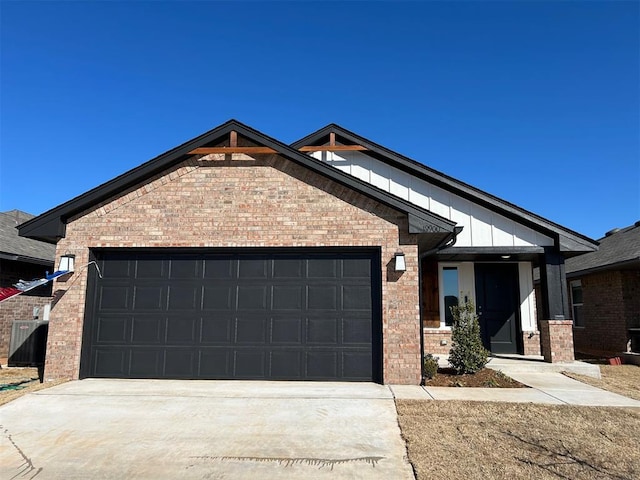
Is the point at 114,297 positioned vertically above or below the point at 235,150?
below

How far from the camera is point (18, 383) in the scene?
30.1ft

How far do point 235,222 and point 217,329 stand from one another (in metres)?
2.22

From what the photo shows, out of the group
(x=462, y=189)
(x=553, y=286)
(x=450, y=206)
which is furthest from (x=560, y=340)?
(x=462, y=189)

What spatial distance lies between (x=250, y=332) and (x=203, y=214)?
8.64 feet

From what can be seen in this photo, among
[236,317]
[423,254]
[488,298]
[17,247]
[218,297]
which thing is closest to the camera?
[236,317]

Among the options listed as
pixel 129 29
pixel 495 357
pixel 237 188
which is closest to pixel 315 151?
pixel 237 188

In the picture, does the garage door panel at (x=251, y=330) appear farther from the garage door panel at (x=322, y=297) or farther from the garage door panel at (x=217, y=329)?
the garage door panel at (x=322, y=297)

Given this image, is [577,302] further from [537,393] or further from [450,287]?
[537,393]

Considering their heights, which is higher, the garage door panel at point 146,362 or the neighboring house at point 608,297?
the neighboring house at point 608,297

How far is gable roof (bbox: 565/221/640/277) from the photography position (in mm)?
13438

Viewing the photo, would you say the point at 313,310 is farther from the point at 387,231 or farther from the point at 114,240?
the point at 114,240

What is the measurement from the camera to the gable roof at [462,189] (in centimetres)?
1156

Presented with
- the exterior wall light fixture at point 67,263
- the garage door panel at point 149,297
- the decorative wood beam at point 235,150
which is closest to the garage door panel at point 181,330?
the garage door panel at point 149,297

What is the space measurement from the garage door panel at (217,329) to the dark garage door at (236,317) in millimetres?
20
